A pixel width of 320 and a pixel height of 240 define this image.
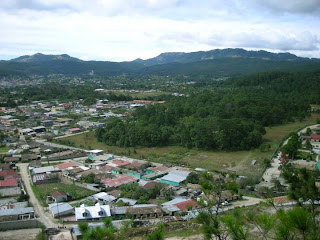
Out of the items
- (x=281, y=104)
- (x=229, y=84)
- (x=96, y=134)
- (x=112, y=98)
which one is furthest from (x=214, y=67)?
(x=96, y=134)

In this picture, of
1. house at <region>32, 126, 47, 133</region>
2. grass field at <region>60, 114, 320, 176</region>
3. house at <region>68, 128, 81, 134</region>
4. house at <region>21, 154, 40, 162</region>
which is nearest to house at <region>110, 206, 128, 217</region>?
grass field at <region>60, 114, 320, 176</region>

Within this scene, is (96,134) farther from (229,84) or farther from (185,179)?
(229,84)

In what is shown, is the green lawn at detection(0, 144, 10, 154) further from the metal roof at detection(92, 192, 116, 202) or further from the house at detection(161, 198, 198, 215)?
the house at detection(161, 198, 198, 215)

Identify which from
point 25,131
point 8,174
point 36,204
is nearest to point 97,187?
point 36,204

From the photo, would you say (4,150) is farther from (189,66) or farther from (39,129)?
(189,66)

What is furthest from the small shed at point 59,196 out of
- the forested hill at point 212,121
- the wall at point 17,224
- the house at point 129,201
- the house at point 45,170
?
the forested hill at point 212,121

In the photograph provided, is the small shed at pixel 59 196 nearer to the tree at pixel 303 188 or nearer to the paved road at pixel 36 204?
the paved road at pixel 36 204

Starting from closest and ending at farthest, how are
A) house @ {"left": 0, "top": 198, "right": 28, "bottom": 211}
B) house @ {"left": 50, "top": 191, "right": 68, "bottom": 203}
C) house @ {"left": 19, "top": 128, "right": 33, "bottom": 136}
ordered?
1. house @ {"left": 0, "top": 198, "right": 28, "bottom": 211}
2. house @ {"left": 50, "top": 191, "right": 68, "bottom": 203}
3. house @ {"left": 19, "top": 128, "right": 33, "bottom": 136}
